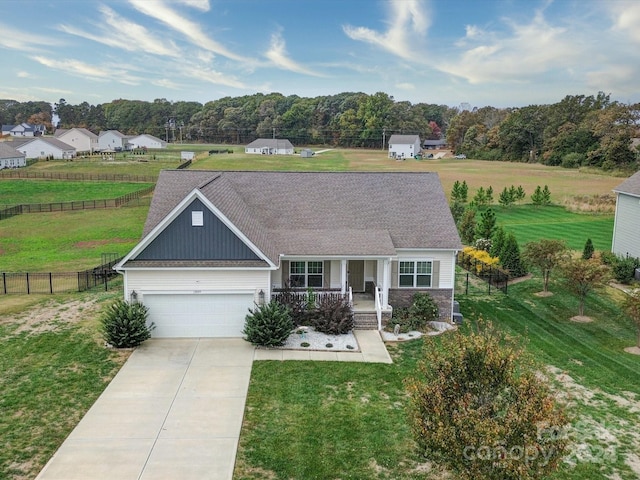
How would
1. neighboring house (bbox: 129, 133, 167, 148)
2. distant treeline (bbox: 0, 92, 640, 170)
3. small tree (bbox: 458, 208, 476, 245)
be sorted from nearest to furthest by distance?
small tree (bbox: 458, 208, 476, 245), distant treeline (bbox: 0, 92, 640, 170), neighboring house (bbox: 129, 133, 167, 148)

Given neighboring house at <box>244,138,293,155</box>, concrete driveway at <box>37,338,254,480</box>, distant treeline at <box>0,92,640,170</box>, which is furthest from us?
neighboring house at <box>244,138,293,155</box>

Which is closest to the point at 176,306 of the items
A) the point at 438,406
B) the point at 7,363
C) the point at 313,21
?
the point at 7,363

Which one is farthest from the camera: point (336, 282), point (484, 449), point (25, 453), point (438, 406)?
point (336, 282)

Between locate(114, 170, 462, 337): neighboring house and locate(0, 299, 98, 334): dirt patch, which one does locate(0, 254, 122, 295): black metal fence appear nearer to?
locate(0, 299, 98, 334): dirt patch

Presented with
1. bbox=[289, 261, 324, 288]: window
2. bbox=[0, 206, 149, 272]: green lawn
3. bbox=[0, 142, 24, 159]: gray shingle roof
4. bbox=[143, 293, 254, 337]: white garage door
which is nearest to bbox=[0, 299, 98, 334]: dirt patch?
bbox=[143, 293, 254, 337]: white garage door

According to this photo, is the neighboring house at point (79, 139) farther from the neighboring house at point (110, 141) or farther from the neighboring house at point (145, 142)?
the neighboring house at point (145, 142)

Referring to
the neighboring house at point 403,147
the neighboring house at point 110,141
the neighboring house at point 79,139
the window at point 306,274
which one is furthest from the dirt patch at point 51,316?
the neighboring house at point 110,141

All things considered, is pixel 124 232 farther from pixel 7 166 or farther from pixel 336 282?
pixel 7 166
